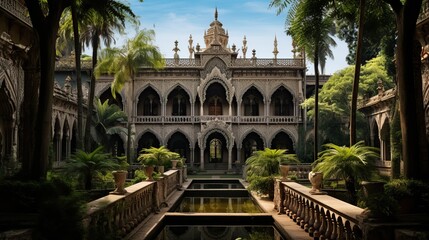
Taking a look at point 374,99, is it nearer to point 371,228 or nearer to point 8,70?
point 8,70

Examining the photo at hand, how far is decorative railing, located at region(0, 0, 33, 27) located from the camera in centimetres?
1920

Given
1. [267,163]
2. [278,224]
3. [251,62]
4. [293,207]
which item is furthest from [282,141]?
[278,224]

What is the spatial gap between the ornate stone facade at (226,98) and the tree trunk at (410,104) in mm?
32954

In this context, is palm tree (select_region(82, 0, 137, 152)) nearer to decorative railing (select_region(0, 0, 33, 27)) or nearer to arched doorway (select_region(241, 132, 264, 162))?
decorative railing (select_region(0, 0, 33, 27))

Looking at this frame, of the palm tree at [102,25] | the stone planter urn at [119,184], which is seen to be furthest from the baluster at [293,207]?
the palm tree at [102,25]

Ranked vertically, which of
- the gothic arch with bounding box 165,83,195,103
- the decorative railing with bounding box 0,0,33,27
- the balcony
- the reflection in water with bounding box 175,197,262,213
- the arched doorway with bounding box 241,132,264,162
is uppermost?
the balcony

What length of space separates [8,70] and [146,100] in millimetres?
24759

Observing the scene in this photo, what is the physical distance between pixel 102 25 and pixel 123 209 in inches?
570

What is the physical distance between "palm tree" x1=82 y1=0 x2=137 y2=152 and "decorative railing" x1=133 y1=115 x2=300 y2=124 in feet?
48.6

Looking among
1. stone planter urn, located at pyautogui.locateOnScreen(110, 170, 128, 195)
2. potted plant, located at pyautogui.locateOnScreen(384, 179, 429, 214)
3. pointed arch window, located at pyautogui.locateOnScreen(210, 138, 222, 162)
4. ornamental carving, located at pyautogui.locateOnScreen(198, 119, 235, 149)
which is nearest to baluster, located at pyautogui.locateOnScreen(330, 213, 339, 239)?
potted plant, located at pyautogui.locateOnScreen(384, 179, 429, 214)

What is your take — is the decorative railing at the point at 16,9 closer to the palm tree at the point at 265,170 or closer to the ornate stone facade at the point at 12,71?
the ornate stone facade at the point at 12,71

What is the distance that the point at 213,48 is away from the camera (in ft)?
141

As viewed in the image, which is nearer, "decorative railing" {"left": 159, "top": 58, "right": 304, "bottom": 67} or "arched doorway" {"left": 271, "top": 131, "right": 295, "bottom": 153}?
"decorative railing" {"left": 159, "top": 58, "right": 304, "bottom": 67}

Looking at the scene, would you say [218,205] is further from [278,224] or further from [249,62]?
[249,62]
